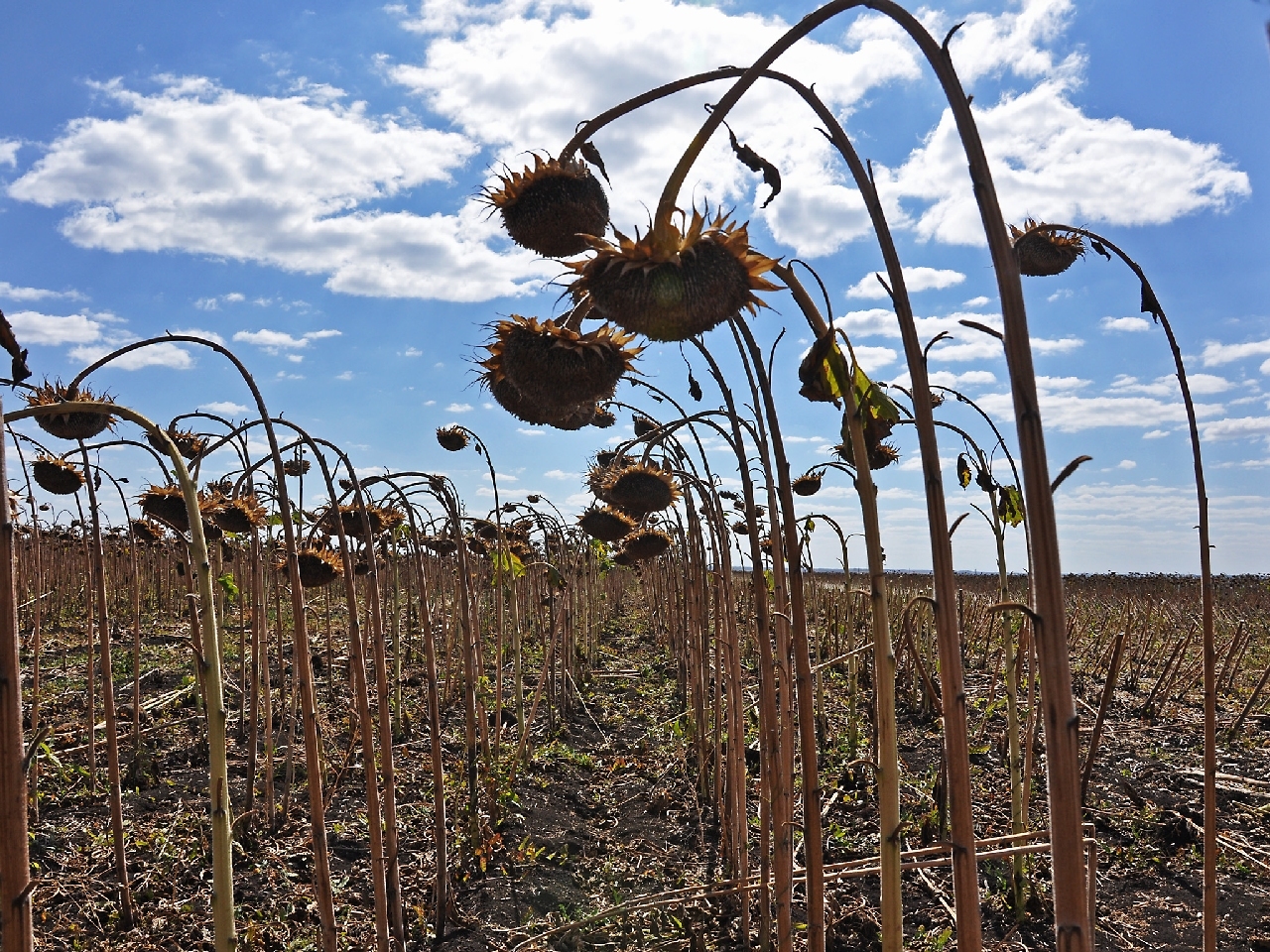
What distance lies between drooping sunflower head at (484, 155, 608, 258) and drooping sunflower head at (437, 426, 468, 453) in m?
5.20

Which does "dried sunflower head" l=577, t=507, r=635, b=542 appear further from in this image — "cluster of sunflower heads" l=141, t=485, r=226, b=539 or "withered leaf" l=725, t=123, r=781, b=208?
"withered leaf" l=725, t=123, r=781, b=208

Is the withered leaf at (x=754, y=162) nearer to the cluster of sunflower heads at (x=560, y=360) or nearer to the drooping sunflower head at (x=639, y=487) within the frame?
the cluster of sunflower heads at (x=560, y=360)

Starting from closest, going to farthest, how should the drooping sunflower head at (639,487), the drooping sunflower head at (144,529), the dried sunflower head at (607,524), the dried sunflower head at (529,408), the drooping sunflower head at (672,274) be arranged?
1. the drooping sunflower head at (672,274)
2. the dried sunflower head at (529,408)
3. the drooping sunflower head at (639,487)
4. the dried sunflower head at (607,524)
5. the drooping sunflower head at (144,529)

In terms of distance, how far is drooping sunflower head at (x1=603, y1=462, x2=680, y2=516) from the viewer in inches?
169

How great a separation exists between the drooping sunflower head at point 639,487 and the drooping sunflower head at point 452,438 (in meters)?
3.31

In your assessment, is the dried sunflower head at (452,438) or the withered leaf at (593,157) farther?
the dried sunflower head at (452,438)

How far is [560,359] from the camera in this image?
6.93ft

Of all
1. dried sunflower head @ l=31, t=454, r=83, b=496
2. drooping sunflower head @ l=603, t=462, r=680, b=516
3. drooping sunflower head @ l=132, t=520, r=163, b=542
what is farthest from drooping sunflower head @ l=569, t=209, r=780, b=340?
drooping sunflower head @ l=132, t=520, r=163, b=542

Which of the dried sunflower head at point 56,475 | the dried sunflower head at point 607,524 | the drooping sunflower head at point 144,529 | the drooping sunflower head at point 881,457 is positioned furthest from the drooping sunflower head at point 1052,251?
the drooping sunflower head at point 144,529

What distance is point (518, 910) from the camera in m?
5.39

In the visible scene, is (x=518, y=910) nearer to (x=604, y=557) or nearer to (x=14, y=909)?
(x=14, y=909)

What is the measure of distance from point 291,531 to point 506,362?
1.49 metres

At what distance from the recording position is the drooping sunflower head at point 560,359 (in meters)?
2.10

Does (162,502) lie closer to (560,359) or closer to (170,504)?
(170,504)
